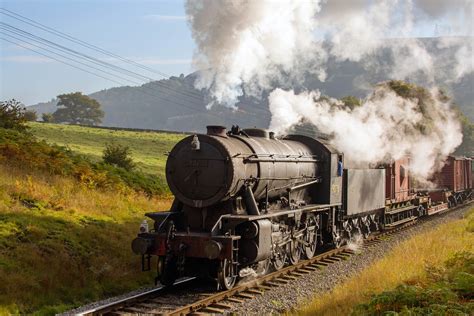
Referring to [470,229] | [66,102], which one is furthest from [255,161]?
[66,102]

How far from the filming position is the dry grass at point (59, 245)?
10180mm

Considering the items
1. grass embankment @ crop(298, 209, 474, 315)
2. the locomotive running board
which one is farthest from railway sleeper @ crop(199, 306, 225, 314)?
the locomotive running board

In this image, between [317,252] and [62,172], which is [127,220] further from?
[317,252]

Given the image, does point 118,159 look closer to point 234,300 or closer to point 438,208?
point 234,300

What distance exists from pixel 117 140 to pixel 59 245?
111 feet

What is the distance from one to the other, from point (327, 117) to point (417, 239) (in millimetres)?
5471

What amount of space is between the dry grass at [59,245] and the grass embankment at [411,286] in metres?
5.00

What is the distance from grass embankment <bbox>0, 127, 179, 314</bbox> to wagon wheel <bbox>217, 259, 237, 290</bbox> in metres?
2.39

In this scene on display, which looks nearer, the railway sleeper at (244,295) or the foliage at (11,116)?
the railway sleeper at (244,295)

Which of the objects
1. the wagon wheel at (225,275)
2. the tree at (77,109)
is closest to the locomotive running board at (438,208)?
the wagon wheel at (225,275)

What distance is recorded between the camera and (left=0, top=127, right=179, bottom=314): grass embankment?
1038 centimetres

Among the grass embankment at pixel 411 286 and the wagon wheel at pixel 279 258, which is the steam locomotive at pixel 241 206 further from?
the grass embankment at pixel 411 286

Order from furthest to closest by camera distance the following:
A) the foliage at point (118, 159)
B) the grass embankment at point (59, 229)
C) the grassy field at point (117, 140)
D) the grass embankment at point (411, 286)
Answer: the grassy field at point (117, 140) < the foliage at point (118, 159) < the grass embankment at point (59, 229) < the grass embankment at point (411, 286)

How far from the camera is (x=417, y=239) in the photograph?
16.7m
